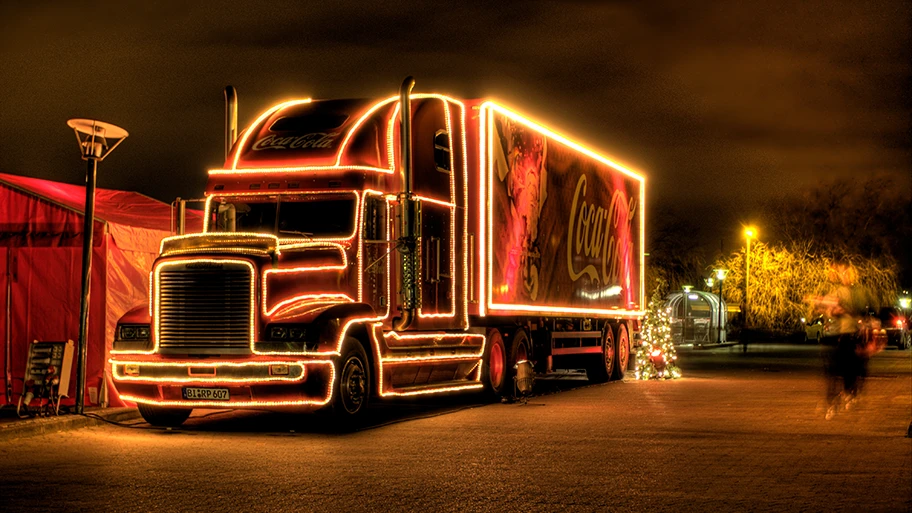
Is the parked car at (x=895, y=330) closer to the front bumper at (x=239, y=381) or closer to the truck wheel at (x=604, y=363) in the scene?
the truck wheel at (x=604, y=363)

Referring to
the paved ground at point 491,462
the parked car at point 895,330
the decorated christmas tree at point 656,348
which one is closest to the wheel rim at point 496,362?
the paved ground at point 491,462

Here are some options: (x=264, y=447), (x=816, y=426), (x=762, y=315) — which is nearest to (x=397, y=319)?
(x=264, y=447)

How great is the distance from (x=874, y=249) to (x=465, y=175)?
55957 mm

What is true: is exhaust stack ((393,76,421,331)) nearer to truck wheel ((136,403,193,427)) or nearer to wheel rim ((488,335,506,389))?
truck wheel ((136,403,193,427))

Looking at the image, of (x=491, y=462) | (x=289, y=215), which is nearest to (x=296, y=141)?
(x=289, y=215)

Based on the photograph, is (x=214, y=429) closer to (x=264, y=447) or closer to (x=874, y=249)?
(x=264, y=447)

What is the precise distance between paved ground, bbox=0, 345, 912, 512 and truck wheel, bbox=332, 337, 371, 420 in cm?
33

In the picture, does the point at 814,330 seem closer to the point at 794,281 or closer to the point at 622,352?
the point at 794,281

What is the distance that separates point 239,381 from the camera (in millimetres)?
14719

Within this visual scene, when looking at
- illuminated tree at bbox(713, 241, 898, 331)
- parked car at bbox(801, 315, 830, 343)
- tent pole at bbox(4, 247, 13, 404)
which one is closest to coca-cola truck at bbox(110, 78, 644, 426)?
tent pole at bbox(4, 247, 13, 404)

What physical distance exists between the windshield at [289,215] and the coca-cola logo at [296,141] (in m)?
0.72

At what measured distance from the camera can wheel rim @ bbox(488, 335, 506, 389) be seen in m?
20.1

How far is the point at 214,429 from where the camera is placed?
15.7m

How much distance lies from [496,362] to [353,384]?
5.11 meters
